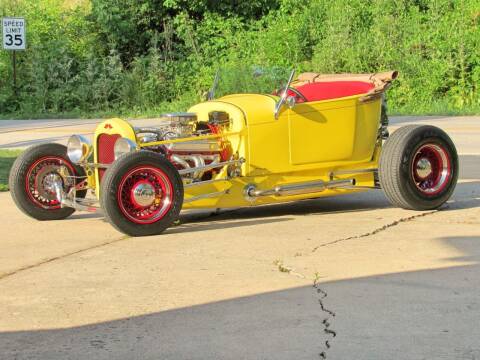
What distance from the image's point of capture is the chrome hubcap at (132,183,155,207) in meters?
8.10

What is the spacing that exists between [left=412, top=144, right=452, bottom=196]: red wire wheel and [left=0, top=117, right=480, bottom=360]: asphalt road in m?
0.26

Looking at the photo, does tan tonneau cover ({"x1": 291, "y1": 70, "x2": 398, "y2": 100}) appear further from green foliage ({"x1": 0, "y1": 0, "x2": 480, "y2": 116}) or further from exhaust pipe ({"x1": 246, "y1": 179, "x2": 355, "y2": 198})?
green foliage ({"x1": 0, "y1": 0, "x2": 480, "y2": 116})

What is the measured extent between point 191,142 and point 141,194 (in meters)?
0.86

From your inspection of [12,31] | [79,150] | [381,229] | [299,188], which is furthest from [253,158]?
[12,31]

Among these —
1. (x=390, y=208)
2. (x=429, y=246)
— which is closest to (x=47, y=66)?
(x=390, y=208)

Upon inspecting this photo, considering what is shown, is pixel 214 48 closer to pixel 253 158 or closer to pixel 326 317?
pixel 253 158

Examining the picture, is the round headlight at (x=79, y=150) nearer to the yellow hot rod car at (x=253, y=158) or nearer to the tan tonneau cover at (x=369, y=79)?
the yellow hot rod car at (x=253, y=158)

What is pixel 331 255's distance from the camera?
7.32 meters

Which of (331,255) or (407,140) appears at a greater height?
(407,140)

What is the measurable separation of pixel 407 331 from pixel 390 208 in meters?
4.33

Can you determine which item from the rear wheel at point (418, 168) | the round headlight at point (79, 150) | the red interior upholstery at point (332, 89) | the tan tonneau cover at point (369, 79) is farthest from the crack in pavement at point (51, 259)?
the tan tonneau cover at point (369, 79)

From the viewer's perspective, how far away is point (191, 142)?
28.7ft

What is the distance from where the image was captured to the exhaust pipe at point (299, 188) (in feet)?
28.8

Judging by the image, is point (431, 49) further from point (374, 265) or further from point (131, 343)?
point (131, 343)
